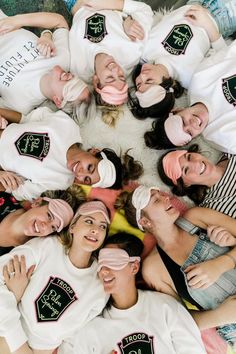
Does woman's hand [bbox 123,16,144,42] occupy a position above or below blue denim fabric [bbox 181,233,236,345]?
above

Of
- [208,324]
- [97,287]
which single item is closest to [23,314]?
[97,287]

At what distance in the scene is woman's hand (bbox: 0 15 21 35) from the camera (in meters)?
1.82

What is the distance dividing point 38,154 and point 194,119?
542 millimetres

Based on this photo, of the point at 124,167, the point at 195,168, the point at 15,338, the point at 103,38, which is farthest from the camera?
the point at 103,38

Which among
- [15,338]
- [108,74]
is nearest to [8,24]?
[108,74]

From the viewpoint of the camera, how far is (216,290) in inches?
62.1

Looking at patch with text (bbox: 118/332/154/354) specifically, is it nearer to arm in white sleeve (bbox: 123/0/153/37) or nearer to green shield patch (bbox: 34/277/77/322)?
green shield patch (bbox: 34/277/77/322)

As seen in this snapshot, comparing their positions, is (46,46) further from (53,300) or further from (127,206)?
(53,300)

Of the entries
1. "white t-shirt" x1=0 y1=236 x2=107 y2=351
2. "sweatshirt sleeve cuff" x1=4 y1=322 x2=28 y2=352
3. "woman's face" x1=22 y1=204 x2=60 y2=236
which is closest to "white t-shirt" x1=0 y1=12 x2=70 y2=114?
"woman's face" x1=22 y1=204 x2=60 y2=236

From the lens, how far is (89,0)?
1880mm

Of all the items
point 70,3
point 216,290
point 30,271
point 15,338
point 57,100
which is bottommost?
point 15,338

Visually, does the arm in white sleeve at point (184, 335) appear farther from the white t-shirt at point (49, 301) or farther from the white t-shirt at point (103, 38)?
the white t-shirt at point (103, 38)

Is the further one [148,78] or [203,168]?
[148,78]

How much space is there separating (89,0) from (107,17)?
0.11m
